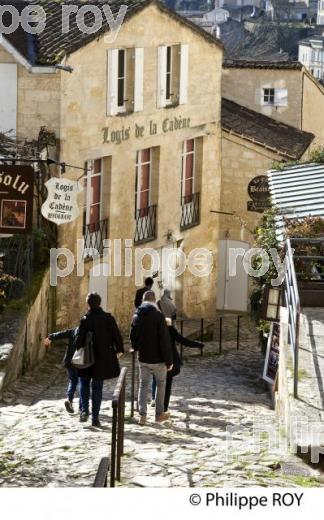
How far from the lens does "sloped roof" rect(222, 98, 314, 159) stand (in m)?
28.0

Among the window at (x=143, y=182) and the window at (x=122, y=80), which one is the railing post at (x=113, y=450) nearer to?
the window at (x=122, y=80)

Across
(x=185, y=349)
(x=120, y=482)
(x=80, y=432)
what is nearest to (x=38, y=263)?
(x=185, y=349)

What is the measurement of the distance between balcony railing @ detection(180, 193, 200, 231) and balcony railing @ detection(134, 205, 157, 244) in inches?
45.4

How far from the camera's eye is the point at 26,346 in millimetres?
18359

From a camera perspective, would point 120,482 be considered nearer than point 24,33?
Yes

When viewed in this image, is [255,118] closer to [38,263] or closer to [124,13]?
[124,13]

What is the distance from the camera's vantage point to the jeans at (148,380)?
13320 millimetres

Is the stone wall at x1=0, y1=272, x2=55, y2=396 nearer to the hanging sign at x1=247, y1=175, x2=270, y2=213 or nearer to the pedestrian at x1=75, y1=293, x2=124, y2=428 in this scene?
the pedestrian at x1=75, y1=293, x2=124, y2=428

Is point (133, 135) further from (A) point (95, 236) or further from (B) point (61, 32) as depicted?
(B) point (61, 32)

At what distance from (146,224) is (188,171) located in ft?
6.82

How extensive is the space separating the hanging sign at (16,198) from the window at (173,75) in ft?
24.7

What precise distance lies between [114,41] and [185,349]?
4.82 meters

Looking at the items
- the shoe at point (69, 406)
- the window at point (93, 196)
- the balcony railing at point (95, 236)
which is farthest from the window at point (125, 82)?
the shoe at point (69, 406)

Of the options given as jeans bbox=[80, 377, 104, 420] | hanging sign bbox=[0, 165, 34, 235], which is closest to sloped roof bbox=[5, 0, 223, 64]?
hanging sign bbox=[0, 165, 34, 235]
